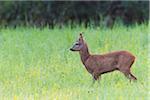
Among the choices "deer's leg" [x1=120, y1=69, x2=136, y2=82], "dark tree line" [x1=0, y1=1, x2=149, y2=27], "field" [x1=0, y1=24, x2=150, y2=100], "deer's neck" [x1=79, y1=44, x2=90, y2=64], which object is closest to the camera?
"field" [x1=0, y1=24, x2=150, y2=100]

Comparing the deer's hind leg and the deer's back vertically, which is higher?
the deer's back

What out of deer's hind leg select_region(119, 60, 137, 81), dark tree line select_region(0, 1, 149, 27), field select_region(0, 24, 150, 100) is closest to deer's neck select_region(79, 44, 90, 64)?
field select_region(0, 24, 150, 100)

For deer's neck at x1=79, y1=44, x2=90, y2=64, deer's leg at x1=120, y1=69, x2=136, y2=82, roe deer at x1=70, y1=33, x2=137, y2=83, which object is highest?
deer's neck at x1=79, y1=44, x2=90, y2=64

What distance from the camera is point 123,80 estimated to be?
1053cm

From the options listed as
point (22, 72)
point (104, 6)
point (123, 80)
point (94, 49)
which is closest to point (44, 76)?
point (22, 72)

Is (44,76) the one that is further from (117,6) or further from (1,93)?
(117,6)

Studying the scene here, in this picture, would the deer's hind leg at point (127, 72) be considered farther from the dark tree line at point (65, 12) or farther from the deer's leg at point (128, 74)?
the dark tree line at point (65, 12)

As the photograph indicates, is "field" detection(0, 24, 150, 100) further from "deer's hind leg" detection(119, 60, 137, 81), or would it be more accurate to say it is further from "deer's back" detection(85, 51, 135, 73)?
"deer's back" detection(85, 51, 135, 73)

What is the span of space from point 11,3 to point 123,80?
1369cm

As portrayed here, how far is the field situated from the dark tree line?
7253 mm

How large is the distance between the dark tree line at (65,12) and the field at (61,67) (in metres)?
7.25

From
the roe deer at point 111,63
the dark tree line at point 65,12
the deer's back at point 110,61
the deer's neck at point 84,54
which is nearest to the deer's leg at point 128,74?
the roe deer at point 111,63

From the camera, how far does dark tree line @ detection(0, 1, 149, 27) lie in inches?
920

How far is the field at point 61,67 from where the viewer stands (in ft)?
31.2
